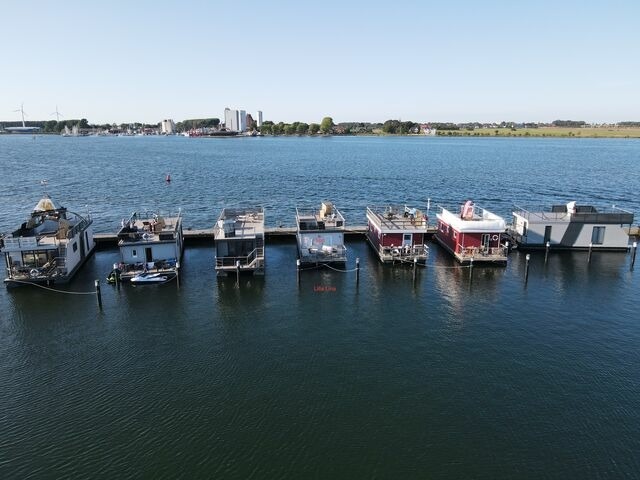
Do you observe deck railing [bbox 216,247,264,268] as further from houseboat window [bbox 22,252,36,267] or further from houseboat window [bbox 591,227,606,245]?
houseboat window [bbox 591,227,606,245]

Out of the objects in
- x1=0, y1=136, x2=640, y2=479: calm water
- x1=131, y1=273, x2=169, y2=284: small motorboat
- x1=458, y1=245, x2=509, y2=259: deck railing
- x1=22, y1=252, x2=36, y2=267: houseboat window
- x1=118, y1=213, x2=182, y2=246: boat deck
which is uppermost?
x1=118, y1=213, x2=182, y2=246: boat deck

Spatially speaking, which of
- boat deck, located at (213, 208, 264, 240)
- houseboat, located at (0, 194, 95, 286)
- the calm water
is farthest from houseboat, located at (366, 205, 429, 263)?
houseboat, located at (0, 194, 95, 286)

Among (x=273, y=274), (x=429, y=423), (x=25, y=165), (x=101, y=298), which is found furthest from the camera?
(x=25, y=165)

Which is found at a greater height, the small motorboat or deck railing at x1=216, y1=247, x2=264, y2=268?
deck railing at x1=216, y1=247, x2=264, y2=268

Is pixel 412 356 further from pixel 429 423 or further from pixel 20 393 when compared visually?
pixel 20 393

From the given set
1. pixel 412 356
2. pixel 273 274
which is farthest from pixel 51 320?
pixel 412 356

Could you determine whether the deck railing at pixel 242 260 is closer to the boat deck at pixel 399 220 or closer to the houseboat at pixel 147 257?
the houseboat at pixel 147 257

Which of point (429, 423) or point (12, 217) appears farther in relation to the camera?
point (12, 217)
